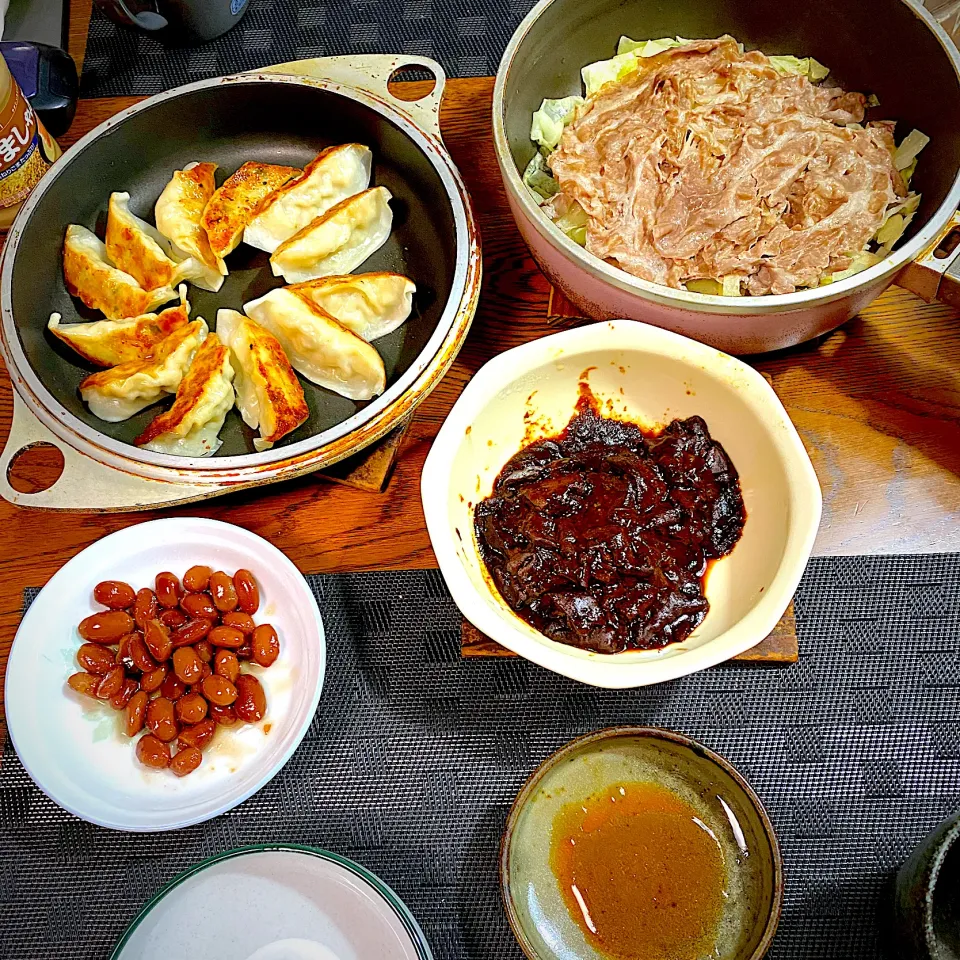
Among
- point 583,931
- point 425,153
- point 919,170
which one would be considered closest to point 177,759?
point 583,931

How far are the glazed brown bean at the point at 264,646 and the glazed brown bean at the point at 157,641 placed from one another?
16 centimetres

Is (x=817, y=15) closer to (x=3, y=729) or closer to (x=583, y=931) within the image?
(x=583, y=931)

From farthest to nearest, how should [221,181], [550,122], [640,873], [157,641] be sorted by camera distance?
[221,181] → [550,122] → [157,641] → [640,873]

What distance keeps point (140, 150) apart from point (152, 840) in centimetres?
156

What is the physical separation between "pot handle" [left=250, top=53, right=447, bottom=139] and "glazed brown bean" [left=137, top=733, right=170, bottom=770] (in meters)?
1.46

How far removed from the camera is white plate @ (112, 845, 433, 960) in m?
1.55

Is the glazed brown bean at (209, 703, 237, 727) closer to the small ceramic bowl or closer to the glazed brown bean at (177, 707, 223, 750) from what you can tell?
the glazed brown bean at (177, 707, 223, 750)

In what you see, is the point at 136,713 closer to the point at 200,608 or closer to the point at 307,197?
the point at 200,608

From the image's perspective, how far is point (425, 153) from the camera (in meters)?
1.97

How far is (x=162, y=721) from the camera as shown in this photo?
1.67m

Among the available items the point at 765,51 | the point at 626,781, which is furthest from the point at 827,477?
the point at 765,51

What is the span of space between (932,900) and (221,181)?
2.09 meters

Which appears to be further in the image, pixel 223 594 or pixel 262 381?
pixel 262 381

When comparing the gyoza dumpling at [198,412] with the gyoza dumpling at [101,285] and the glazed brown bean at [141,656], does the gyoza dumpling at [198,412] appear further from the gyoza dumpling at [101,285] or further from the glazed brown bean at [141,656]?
the glazed brown bean at [141,656]
